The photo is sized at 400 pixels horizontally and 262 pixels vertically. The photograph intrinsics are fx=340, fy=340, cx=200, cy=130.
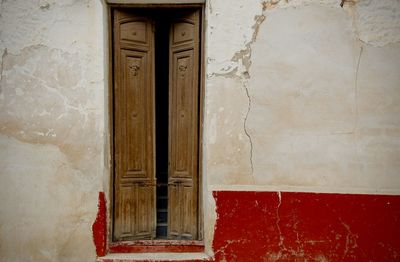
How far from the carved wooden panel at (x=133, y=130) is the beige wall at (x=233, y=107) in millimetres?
182

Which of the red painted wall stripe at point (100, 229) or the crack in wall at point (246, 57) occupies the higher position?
the crack in wall at point (246, 57)

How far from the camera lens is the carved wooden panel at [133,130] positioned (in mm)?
2844

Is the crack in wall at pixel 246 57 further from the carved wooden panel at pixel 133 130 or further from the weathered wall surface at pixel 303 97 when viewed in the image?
the carved wooden panel at pixel 133 130

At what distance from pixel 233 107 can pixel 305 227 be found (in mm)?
1081

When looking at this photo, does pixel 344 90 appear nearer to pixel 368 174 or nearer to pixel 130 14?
pixel 368 174

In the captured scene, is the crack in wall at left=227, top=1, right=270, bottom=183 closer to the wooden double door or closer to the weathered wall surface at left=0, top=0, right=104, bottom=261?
the wooden double door

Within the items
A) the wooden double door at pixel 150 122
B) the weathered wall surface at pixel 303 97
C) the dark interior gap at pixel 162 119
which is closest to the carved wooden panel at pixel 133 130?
the wooden double door at pixel 150 122

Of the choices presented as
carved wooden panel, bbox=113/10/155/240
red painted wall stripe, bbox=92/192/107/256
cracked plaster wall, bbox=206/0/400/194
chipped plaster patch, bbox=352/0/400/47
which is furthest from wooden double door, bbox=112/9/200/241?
chipped plaster patch, bbox=352/0/400/47

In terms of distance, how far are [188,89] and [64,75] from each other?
996mm

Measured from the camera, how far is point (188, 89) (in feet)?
9.46

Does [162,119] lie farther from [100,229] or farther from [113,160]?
[100,229]

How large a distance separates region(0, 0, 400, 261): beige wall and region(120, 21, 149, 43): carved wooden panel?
0.22 m

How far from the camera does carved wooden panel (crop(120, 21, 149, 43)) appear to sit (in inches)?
112

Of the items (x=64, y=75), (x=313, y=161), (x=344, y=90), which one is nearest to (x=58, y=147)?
(x=64, y=75)
